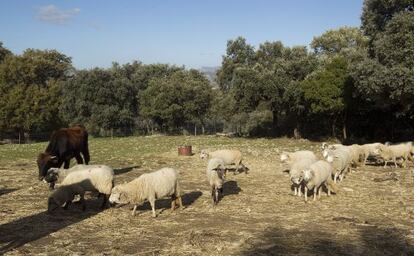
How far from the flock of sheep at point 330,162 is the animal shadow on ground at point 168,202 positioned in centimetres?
350

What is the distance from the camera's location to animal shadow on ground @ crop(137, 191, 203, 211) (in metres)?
14.5

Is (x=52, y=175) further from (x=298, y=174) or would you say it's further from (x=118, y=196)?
(x=298, y=174)

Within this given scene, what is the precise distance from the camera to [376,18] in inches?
1160

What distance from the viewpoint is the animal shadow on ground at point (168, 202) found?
14535mm

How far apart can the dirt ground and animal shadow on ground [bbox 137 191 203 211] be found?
A: 0.12ft

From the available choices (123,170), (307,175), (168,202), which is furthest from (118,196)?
(123,170)

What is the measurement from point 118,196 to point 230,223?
332cm

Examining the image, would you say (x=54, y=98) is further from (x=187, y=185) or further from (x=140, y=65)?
(x=187, y=185)

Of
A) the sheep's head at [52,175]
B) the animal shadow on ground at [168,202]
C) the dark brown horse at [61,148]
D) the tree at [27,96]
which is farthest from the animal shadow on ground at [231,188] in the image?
the tree at [27,96]

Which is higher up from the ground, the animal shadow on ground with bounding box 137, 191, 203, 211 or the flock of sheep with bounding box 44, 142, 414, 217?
the flock of sheep with bounding box 44, 142, 414, 217

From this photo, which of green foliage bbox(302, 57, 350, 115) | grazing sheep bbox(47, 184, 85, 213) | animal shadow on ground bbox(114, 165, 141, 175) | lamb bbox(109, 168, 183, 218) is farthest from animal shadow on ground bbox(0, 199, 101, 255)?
green foliage bbox(302, 57, 350, 115)

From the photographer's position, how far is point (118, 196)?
42.9ft

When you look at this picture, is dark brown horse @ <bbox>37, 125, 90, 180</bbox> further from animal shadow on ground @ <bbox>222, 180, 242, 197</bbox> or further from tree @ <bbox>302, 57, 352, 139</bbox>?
tree @ <bbox>302, 57, 352, 139</bbox>

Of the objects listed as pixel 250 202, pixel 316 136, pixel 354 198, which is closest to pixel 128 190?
pixel 250 202
